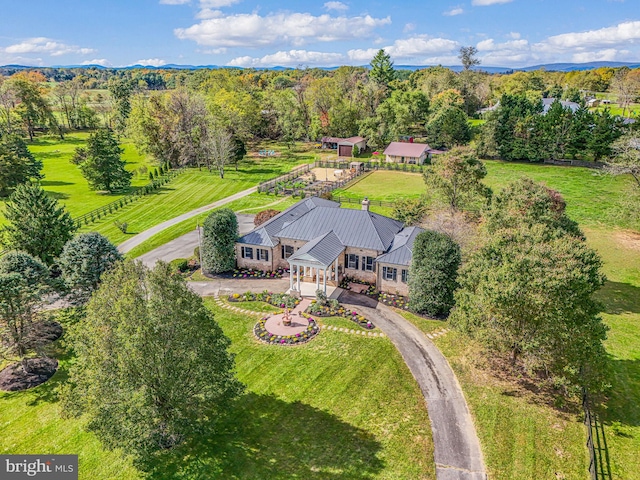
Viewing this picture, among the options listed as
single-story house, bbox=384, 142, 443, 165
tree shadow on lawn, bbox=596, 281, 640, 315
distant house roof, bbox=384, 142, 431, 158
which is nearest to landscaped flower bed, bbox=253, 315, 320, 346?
tree shadow on lawn, bbox=596, 281, 640, 315

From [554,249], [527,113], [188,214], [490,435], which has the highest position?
[527,113]

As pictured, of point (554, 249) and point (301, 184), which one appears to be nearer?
point (554, 249)

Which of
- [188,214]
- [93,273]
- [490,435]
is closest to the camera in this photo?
[490,435]

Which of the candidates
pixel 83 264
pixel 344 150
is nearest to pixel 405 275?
pixel 83 264

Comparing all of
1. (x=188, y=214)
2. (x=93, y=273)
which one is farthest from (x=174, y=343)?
(x=188, y=214)

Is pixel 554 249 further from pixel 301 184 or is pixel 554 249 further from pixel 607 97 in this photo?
pixel 607 97

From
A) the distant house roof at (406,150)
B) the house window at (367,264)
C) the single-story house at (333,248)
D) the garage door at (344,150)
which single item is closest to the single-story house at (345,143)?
the garage door at (344,150)

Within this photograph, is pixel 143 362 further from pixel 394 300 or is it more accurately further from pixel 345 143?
pixel 345 143
